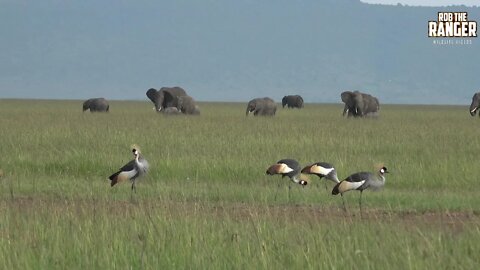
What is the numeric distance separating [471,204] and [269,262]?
7585 millimetres

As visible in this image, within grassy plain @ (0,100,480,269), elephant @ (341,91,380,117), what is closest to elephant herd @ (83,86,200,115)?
elephant @ (341,91,380,117)

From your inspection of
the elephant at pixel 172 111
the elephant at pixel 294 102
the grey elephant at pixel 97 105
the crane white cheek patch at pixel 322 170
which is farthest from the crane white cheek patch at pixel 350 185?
the elephant at pixel 294 102

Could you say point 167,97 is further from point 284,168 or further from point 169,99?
point 284,168

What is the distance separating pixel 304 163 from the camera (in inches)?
745

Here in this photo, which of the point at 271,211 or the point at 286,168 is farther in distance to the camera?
the point at 286,168

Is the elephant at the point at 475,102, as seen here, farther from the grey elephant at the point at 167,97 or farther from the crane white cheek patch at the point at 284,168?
the crane white cheek patch at the point at 284,168

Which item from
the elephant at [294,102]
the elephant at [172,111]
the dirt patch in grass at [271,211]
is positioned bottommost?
the elephant at [294,102]

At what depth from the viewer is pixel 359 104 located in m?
49.2

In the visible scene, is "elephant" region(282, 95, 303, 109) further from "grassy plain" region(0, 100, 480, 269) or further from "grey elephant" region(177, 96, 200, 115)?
"grassy plain" region(0, 100, 480, 269)

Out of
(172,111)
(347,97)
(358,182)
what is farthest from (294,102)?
(358,182)

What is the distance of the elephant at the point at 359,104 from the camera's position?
161ft

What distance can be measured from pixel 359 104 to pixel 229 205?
36905 millimetres

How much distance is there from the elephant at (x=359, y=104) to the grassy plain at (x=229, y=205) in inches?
734

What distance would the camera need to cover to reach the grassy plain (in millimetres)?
7160
